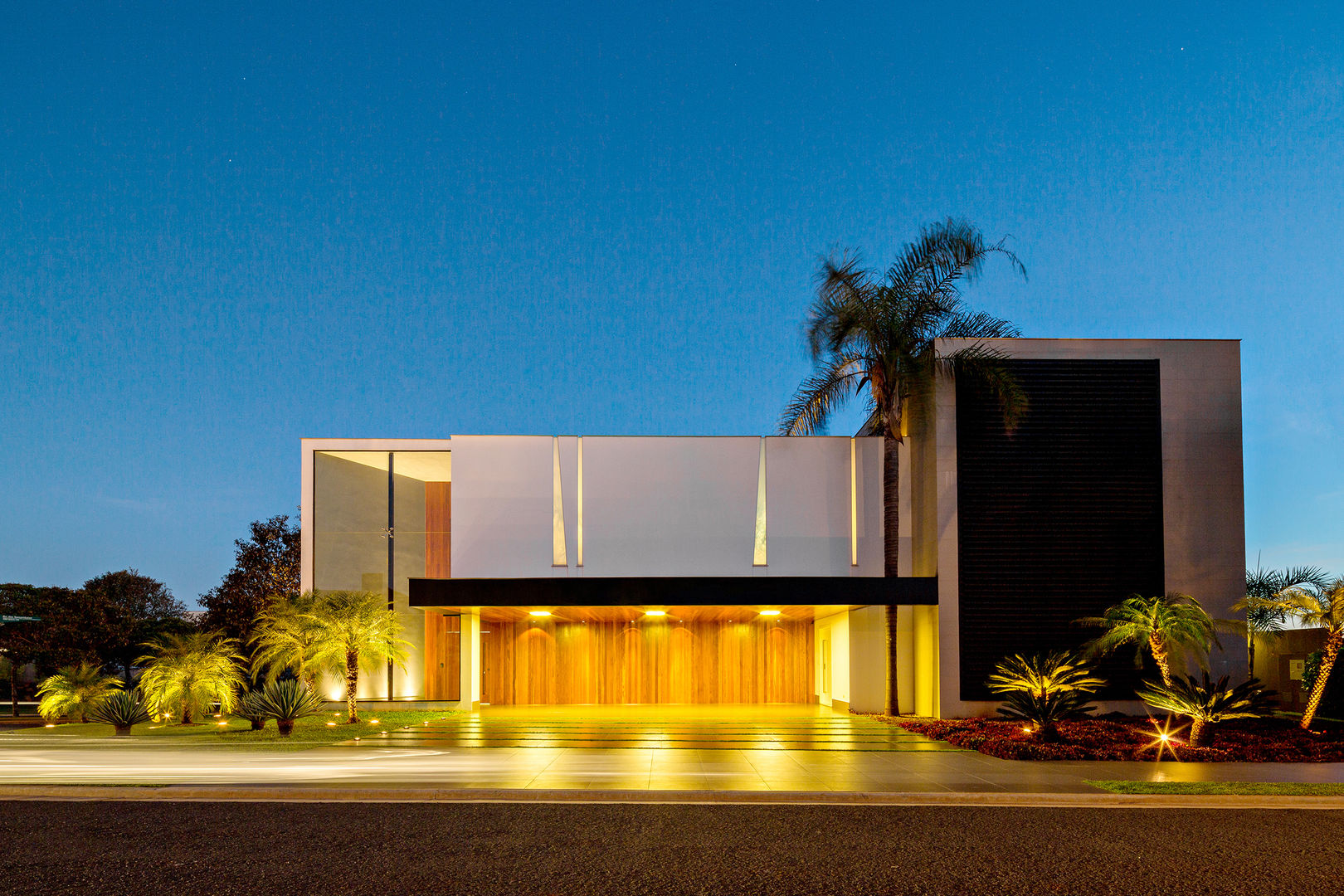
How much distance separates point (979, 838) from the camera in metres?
9.08

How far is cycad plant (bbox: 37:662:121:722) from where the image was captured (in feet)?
68.4

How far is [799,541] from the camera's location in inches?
899

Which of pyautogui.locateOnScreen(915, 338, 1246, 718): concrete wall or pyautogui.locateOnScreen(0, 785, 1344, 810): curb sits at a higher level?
pyautogui.locateOnScreen(915, 338, 1246, 718): concrete wall

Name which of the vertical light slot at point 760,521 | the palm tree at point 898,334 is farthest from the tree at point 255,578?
the palm tree at point 898,334

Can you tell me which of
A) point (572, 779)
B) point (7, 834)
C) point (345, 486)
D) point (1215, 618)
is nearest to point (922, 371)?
point (1215, 618)

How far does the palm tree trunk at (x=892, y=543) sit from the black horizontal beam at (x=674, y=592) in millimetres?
689

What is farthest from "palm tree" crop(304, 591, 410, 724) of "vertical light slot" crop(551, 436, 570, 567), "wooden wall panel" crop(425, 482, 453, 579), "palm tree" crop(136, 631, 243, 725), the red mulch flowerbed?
the red mulch flowerbed

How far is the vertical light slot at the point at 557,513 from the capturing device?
899 inches

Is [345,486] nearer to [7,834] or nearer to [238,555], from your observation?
[238,555]

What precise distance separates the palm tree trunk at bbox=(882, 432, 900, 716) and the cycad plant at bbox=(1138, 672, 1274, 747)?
5383 mm

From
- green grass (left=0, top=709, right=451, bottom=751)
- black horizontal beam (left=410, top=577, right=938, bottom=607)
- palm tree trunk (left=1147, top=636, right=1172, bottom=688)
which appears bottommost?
green grass (left=0, top=709, right=451, bottom=751)

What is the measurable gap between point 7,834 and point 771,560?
16157 millimetres

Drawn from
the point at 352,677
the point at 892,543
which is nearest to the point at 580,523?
the point at 352,677

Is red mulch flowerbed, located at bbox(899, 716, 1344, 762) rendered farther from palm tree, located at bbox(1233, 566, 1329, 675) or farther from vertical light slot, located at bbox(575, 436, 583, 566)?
vertical light slot, located at bbox(575, 436, 583, 566)
